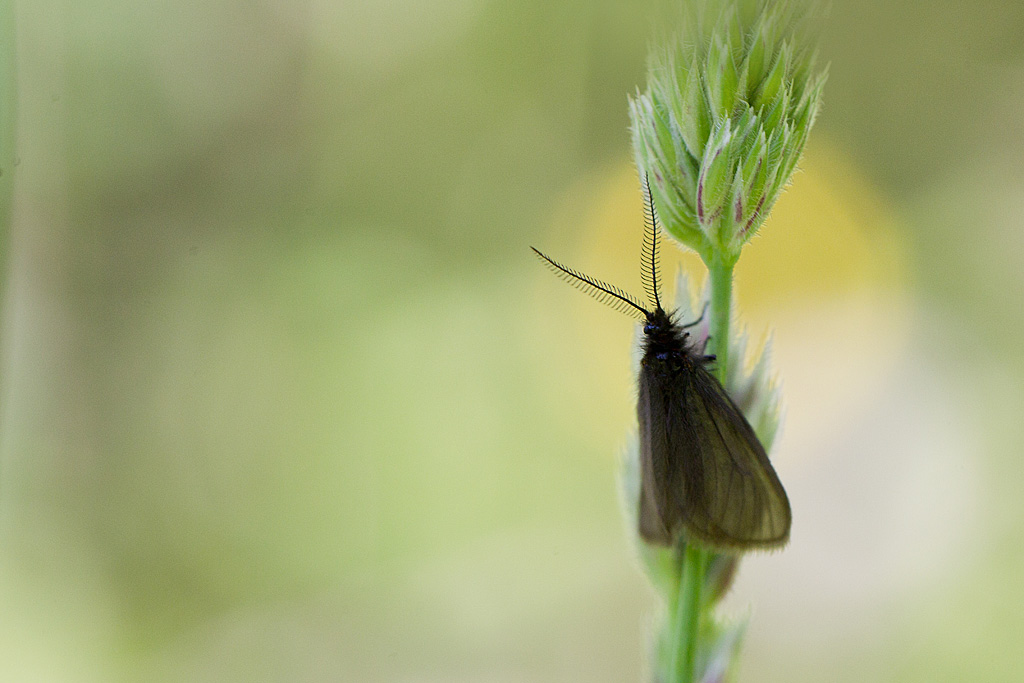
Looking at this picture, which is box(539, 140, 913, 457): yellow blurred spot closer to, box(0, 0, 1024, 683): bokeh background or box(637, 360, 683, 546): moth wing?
box(0, 0, 1024, 683): bokeh background

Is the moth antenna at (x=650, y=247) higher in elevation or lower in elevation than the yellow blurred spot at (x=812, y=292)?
lower

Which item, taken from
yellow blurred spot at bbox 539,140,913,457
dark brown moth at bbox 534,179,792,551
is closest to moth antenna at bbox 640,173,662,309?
dark brown moth at bbox 534,179,792,551

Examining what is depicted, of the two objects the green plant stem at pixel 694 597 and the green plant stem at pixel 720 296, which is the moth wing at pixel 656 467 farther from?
the green plant stem at pixel 720 296

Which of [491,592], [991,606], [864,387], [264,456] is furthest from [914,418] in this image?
[264,456]

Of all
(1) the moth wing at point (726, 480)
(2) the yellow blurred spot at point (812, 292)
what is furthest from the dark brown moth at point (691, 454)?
(2) the yellow blurred spot at point (812, 292)

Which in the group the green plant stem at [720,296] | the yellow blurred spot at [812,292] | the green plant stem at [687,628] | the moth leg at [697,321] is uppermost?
the yellow blurred spot at [812,292]

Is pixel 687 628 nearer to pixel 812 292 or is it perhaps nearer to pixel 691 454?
pixel 691 454

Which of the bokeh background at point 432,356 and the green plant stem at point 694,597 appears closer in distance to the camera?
the green plant stem at point 694,597
